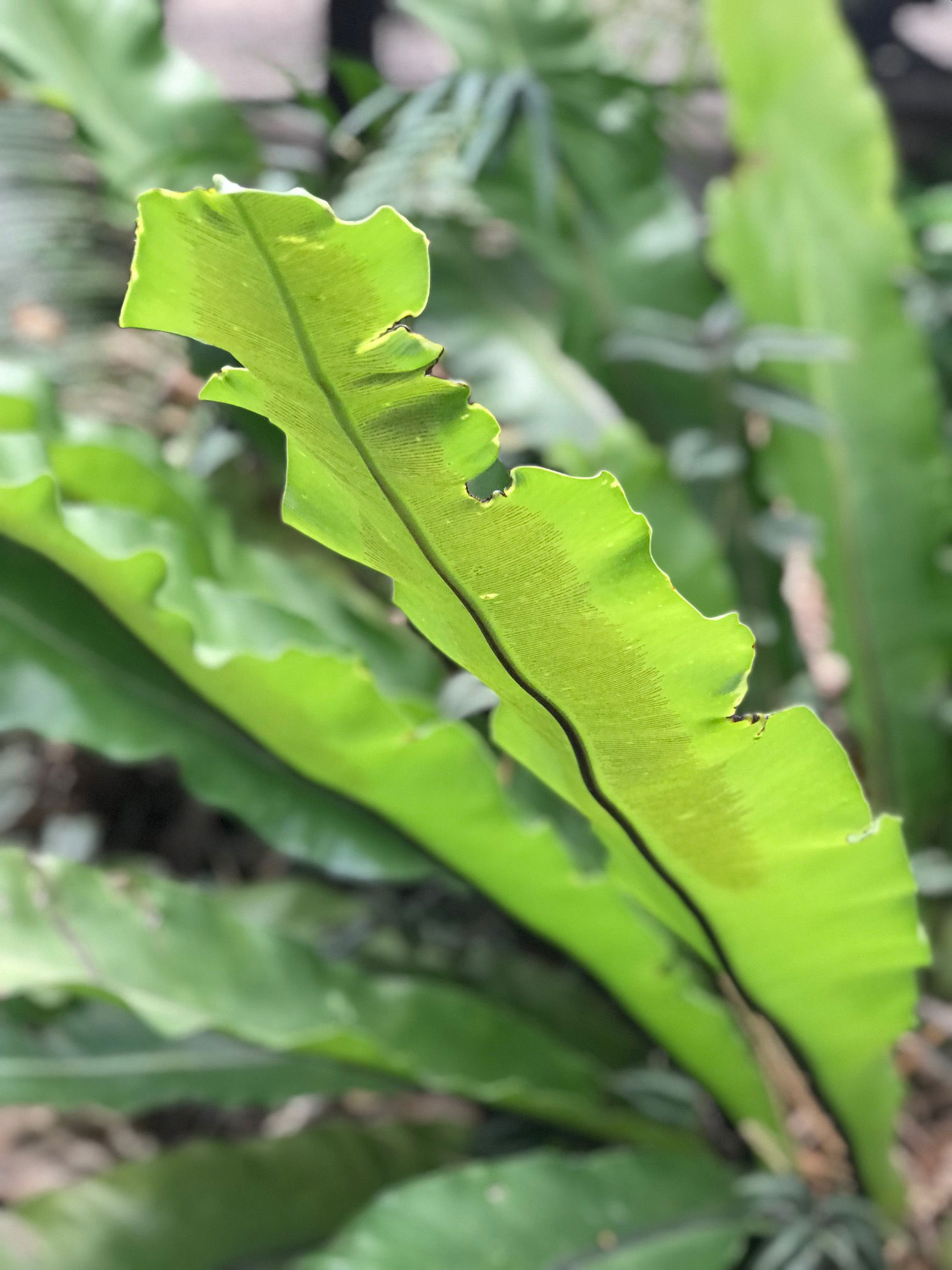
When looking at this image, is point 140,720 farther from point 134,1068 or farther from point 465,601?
point 465,601

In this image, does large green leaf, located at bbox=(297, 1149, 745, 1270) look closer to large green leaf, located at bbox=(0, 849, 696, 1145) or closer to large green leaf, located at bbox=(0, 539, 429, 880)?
large green leaf, located at bbox=(0, 849, 696, 1145)

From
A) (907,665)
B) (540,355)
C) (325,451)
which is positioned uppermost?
(325,451)

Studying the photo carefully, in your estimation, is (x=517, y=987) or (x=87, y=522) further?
(x=517, y=987)

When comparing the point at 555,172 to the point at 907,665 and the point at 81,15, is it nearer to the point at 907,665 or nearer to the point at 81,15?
the point at 81,15

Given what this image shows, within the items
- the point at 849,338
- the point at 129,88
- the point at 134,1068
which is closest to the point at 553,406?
the point at 849,338

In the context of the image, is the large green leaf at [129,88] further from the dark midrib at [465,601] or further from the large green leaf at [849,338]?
the dark midrib at [465,601]

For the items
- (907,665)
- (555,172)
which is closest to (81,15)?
(555,172)

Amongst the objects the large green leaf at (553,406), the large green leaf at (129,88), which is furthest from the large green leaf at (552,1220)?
the large green leaf at (129,88)

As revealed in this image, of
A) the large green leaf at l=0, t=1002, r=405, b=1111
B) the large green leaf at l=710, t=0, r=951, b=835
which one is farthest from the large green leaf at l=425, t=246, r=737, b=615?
the large green leaf at l=0, t=1002, r=405, b=1111
